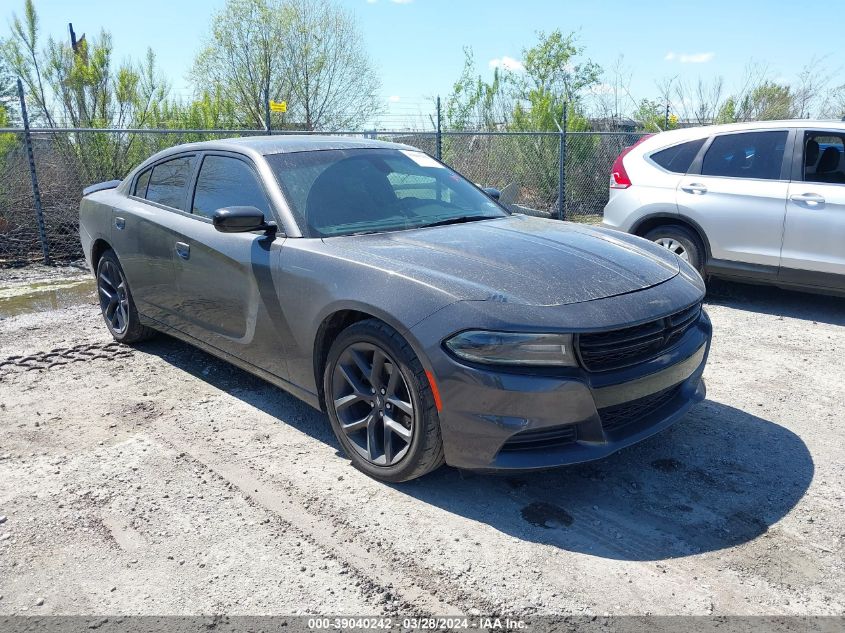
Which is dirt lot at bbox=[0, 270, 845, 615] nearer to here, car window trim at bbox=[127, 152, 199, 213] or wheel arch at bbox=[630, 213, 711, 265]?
car window trim at bbox=[127, 152, 199, 213]

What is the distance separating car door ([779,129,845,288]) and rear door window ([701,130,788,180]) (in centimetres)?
18

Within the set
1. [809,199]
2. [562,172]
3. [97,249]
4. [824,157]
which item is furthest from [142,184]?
[562,172]

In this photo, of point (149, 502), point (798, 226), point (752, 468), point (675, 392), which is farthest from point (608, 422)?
point (798, 226)

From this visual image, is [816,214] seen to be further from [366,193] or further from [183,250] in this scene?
[183,250]

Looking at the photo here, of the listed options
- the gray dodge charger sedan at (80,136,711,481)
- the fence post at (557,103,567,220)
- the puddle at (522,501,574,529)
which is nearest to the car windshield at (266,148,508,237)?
the gray dodge charger sedan at (80,136,711,481)

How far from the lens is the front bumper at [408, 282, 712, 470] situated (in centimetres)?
277

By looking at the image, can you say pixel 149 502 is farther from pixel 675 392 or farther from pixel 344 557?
pixel 675 392

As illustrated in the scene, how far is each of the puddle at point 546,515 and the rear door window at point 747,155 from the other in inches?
182

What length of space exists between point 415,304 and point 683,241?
4630mm

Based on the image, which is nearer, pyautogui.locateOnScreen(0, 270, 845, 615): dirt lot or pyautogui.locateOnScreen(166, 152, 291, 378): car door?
pyautogui.locateOnScreen(0, 270, 845, 615): dirt lot

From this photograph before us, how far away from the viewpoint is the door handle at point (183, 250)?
4.27 m

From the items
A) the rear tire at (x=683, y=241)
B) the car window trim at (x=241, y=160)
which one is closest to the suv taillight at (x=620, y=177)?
the rear tire at (x=683, y=241)

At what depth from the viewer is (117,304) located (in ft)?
18.0

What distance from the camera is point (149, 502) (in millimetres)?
3148
